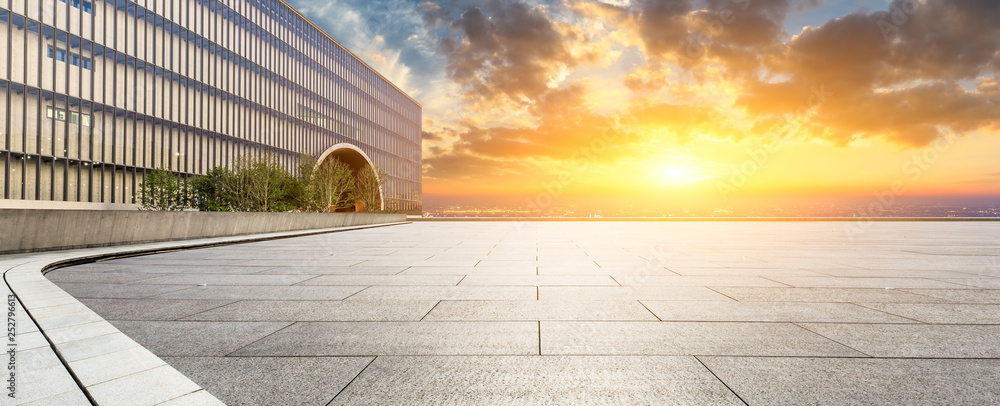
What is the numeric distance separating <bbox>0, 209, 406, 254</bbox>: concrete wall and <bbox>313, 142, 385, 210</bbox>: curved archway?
141 feet

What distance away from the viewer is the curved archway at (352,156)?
212 feet

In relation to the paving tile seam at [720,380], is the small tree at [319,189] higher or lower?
higher

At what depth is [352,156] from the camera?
71.2 metres

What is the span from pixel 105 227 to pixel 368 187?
51.1m

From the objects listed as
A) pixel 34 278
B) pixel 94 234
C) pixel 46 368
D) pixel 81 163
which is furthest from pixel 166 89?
pixel 46 368

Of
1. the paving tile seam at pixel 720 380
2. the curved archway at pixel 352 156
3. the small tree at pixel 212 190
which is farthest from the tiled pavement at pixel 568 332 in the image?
the curved archway at pixel 352 156

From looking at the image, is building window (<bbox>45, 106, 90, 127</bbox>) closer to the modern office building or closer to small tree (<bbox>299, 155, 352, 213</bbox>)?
the modern office building

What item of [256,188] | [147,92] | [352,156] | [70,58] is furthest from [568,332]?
[352,156]

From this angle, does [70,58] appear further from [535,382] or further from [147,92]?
[535,382]

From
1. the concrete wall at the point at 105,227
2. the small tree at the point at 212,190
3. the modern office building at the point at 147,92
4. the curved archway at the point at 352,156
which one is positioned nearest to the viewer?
the concrete wall at the point at 105,227

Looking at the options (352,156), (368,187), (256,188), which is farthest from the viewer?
(352,156)

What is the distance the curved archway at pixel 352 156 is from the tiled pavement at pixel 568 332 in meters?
57.1

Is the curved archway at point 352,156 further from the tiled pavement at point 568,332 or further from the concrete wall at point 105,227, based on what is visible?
the tiled pavement at point 568,332

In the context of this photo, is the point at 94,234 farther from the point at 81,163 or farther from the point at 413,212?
the point at 413,212
